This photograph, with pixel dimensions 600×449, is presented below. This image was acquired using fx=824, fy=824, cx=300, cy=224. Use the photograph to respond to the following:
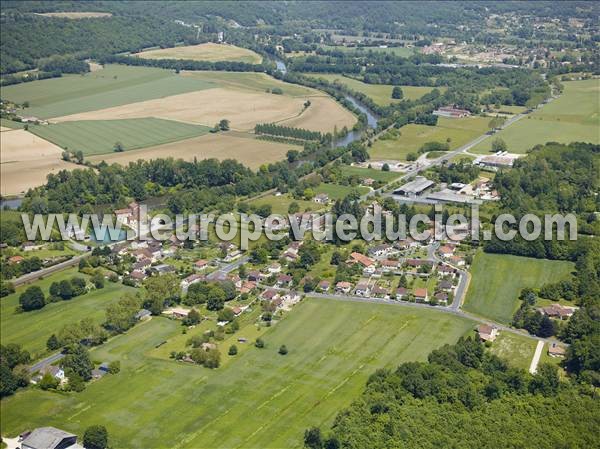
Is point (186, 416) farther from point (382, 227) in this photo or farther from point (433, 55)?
point (433, 55)

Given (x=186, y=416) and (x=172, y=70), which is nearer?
(x=186, y=416)

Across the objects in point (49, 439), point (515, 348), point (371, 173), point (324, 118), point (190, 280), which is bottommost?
point (515, 348)

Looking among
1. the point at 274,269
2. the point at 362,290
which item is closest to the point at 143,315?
the point at 274,269

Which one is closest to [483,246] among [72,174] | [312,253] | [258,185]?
[312,253]

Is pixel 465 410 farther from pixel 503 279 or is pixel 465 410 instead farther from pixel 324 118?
pixel 324 118

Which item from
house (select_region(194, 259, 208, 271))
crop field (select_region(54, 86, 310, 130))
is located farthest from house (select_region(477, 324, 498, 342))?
crop field (select_region(54, 86, 310, 130))

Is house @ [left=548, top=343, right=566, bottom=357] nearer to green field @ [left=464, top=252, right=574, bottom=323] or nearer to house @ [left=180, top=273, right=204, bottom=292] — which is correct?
Answer: green field @ [left=464, top=252, right=574, bottom=323]
